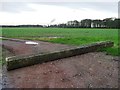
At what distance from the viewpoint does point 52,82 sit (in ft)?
28.0

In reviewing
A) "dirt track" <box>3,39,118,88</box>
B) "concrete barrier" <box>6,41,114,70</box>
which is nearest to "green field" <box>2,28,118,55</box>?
"concrete barrier" <box>6,41,114,70</box>

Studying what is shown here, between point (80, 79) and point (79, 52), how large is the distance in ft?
15.0

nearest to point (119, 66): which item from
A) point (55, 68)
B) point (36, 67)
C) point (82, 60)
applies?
point (82, 60)

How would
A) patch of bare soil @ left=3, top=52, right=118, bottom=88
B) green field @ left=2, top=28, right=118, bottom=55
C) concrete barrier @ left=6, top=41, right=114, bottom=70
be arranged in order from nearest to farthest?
patch of bare soil @ left=3, top=52, right=118, bottom=88
concrete barrier @ left=6, top=41, right=114, bottom=70
green field @ left=2, top=28, right=118, bottom=55

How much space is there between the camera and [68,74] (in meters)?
9.62

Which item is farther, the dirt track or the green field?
the green field

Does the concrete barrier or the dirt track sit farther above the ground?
the concrete barrier

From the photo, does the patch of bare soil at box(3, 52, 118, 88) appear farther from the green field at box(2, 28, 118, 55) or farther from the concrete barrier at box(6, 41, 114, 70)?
the green field at box(2, 28, 118, 55)

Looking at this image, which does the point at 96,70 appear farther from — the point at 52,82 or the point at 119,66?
the point at 52,82

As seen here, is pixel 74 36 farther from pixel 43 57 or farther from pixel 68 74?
pixel 68 74

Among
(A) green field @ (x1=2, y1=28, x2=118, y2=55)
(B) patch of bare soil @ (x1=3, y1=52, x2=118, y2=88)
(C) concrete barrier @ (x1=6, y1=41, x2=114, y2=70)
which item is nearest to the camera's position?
(B) patch of bare soil @ (x1=3, y1=52, x2=118, y2=88)

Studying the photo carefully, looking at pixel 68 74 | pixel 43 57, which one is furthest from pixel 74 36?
pixel 68 74

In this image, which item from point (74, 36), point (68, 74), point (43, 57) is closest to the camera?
point (68, 74)

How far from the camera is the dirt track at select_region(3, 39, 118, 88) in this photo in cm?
838
